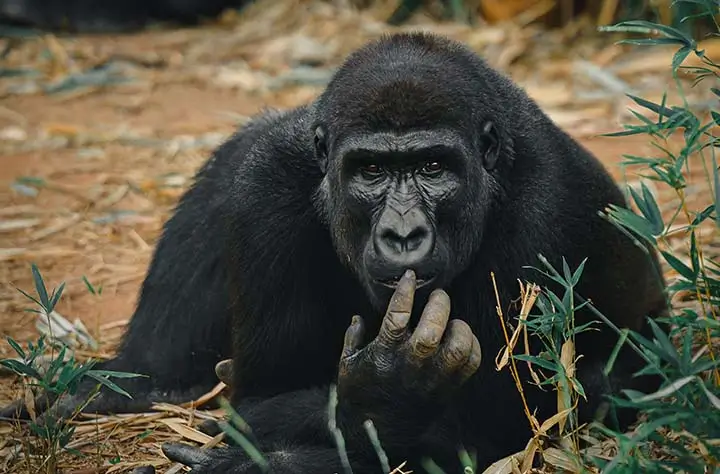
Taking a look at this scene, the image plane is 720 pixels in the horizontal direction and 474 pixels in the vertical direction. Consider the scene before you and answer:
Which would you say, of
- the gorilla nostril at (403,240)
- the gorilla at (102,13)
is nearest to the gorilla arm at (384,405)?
the gorilla nostril at (403,240)

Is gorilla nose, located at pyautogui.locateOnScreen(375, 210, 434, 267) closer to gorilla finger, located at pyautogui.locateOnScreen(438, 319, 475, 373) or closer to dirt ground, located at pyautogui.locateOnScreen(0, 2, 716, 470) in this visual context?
gorilla finger, located at pyautogui.locateOnScreen(438, 319, 475, 373)

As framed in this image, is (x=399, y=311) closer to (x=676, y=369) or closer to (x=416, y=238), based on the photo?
(x=416, y=238)

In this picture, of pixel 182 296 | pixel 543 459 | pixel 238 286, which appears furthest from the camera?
pixel 182 296

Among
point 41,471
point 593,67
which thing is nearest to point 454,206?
point 41,471

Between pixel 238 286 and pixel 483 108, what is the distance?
1.29 m

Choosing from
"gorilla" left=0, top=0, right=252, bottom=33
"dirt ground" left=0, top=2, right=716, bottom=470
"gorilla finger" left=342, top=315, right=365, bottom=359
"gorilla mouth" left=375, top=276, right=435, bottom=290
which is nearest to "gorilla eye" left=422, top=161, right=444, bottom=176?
"gorilla mouth" left=375, top=276, right=435, bottom=290

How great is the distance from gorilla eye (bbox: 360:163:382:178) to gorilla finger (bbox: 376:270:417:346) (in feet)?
1.78

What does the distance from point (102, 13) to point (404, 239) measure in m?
9.76

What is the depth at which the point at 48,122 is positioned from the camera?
32.2ft

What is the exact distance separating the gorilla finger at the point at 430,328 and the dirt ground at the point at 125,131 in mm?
2362

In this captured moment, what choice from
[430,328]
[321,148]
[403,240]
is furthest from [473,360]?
[321,148]

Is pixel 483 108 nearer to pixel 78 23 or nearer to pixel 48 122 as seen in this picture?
pixel 48 122

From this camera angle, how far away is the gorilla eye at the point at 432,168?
432 centimetres

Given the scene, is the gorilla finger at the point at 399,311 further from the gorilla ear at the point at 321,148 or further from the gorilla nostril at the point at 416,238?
the gorilla ear at the point at 321,148
